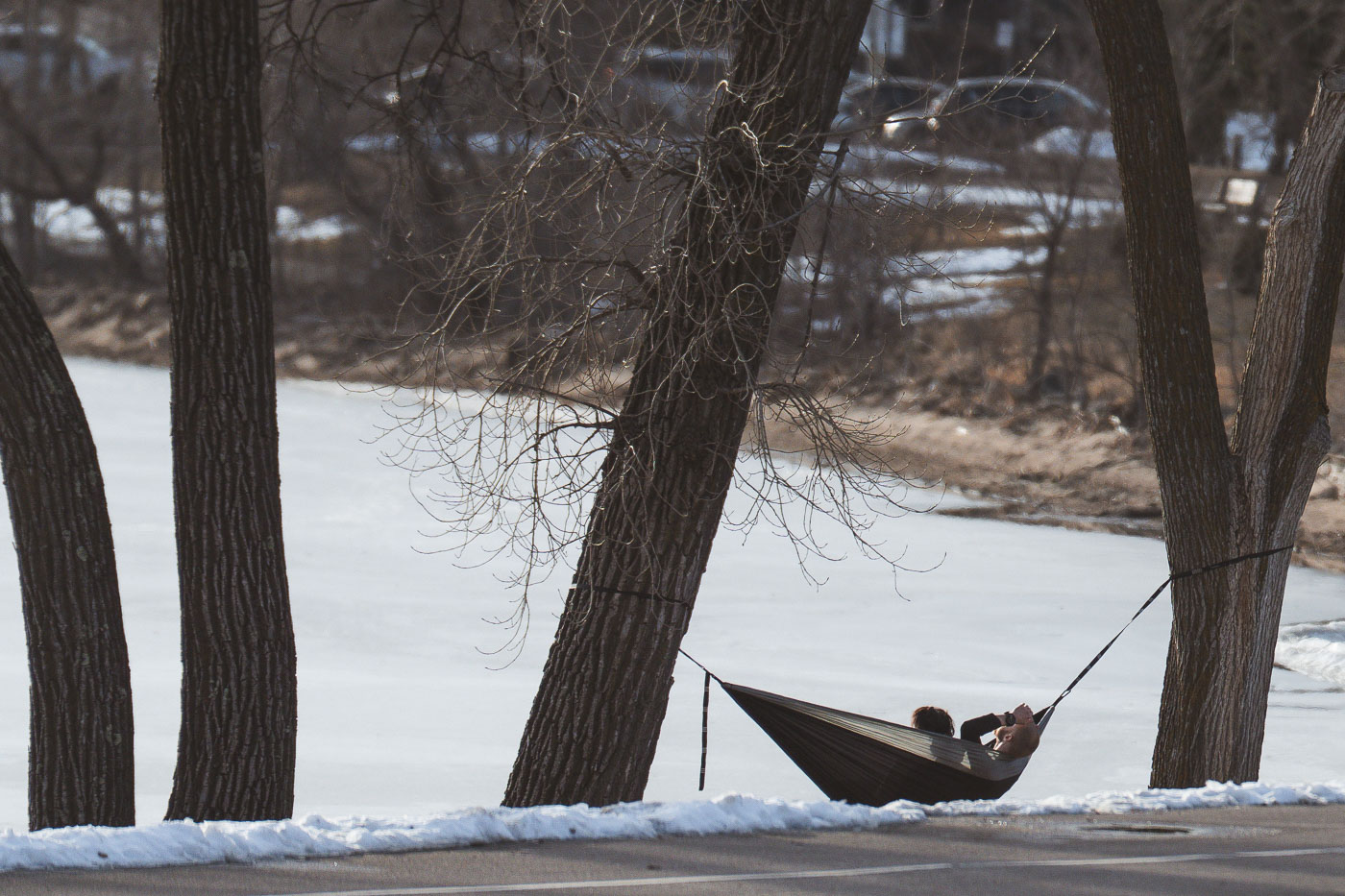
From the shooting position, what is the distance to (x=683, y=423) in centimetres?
619

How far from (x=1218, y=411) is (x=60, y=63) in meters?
33.5

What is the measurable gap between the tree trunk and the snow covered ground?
2.58 ft

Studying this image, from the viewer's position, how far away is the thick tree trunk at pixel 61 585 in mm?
5867

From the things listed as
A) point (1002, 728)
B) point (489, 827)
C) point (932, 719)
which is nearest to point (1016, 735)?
point (1002, 728)

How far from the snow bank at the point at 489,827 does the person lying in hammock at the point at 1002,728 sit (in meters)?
0.52

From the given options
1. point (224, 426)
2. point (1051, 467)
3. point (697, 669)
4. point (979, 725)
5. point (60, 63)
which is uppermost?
point (60, 63)

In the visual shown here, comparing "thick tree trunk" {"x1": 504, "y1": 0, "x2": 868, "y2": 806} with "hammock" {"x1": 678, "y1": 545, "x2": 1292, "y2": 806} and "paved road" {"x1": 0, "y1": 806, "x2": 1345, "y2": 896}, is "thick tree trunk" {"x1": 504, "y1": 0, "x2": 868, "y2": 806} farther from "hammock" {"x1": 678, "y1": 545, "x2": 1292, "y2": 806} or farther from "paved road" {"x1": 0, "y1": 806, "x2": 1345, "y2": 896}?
"paved road" {"x1": 0, "y1": 806, "x2": 1345, "y2": 896}

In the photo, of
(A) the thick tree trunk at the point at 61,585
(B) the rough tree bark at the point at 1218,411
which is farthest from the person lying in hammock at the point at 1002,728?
(A) the thick tree trunk at the point at 61,585

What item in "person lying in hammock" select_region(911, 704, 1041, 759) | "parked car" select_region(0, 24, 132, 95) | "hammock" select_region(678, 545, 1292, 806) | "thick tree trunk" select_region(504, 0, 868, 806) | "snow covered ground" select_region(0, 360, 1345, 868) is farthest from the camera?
"parked car" select_region(0, 24, 132, 95)

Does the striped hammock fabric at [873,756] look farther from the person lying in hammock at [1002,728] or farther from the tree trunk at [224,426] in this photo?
the tree trunk at [224,426]

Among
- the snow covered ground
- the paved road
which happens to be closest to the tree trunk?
the snow covered ground

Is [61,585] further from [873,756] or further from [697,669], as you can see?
[697,669]

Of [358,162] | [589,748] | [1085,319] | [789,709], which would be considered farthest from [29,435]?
[358,162]

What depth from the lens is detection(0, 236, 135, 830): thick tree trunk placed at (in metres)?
5.87
